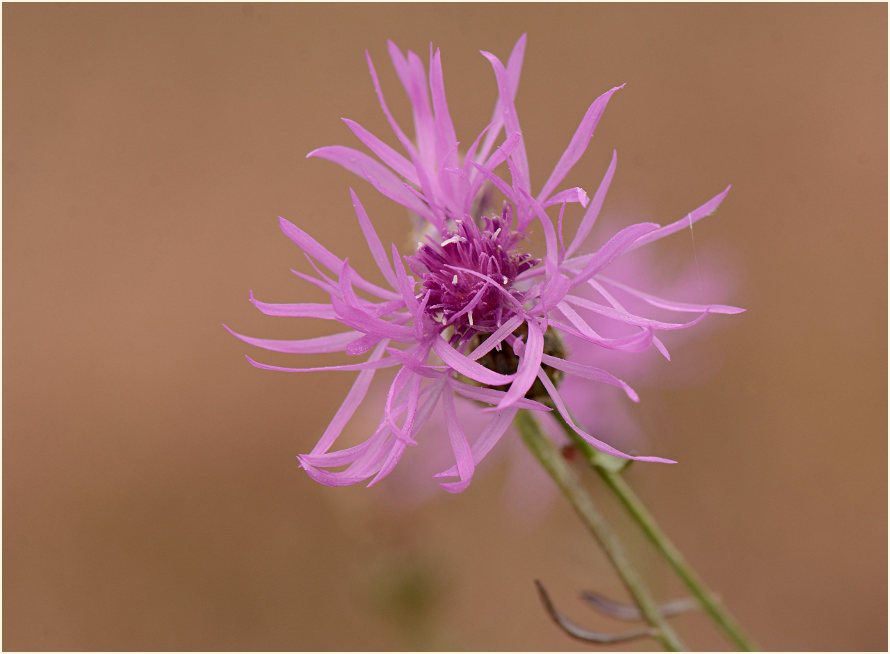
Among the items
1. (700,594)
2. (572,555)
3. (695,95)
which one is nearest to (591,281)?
(700,594)

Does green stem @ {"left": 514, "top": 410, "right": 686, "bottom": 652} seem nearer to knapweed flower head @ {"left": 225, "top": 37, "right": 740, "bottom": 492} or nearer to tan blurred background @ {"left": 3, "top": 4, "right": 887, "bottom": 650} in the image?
knapweed flower head @ {"left": 225, "top": 37, "right": 740, "bottom": 492}

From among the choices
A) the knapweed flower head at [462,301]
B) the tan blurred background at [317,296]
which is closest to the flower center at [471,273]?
the knapweed flower head at [462,301]

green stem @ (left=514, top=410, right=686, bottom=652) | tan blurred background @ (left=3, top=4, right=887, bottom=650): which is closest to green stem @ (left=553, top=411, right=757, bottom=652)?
green stem @ (left=514, top=410, right=686, bottom=652)

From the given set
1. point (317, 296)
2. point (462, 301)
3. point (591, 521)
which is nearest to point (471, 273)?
point (462, 301)

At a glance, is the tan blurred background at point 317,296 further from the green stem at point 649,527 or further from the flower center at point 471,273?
the flower center at point 471,273

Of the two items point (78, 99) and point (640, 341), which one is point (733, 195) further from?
point (78, 99)

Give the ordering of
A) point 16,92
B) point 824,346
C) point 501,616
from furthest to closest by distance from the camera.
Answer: point 16,92 → point 824,346 → point 501,616
